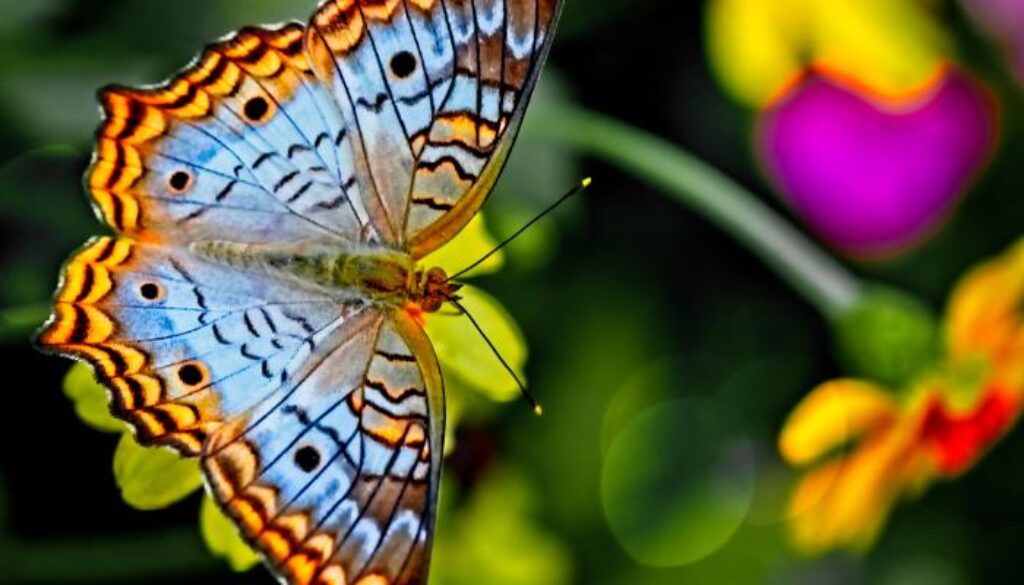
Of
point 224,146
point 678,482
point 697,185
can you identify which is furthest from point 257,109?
→ point 678,482

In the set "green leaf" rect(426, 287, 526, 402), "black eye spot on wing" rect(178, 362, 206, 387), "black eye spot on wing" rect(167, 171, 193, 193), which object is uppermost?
Result: "green leaf" rect(426, 287, 526, 402)

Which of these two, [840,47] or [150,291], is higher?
[840,47]

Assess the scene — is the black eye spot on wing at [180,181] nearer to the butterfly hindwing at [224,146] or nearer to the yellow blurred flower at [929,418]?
the butterfly hindwing at [224,146]

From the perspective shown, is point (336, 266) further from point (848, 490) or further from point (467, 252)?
point (848, 490)

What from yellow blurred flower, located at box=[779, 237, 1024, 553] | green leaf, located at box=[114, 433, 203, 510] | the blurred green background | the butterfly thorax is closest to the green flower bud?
yellow blurred flower, located at box=[779, 237, 1024, 553]

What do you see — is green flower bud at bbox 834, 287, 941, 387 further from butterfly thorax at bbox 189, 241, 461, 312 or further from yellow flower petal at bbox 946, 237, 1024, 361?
butterfly thorax at bbox 189, 241, 461, 312

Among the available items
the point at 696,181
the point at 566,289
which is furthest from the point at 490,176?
the point at 566,289

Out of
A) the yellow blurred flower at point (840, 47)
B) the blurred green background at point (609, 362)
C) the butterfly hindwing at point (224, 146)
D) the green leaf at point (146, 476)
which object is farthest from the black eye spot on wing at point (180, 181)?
the yellow blurred flower at point (840, 47)

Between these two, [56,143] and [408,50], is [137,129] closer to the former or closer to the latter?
[408,50]
